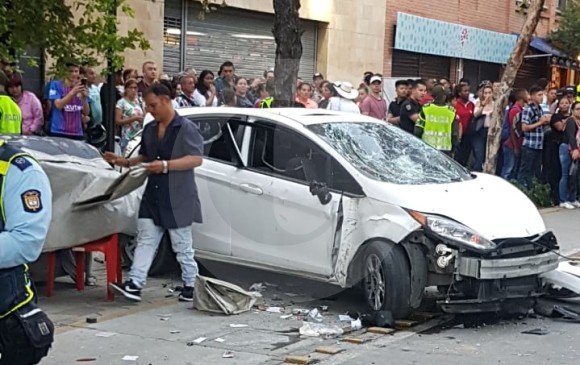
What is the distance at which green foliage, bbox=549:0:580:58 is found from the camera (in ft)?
96.5

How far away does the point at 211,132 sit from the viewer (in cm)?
923

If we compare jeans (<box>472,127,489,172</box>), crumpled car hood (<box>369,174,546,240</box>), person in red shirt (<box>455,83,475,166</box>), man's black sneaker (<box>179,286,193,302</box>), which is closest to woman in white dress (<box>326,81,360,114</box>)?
person in red shirt (<box>455,83,475,166</box>)

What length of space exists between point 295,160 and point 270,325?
1551 mm

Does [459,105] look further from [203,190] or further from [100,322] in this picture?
[100,322]

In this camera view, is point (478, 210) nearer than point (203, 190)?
Yes

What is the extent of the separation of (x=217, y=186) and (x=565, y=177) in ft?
29.9

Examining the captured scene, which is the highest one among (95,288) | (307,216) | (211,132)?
(211,132)

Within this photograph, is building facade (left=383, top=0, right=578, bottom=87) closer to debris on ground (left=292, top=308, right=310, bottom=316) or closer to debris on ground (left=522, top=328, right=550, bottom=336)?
debris on ground (left=292, top=308, right=310, bottom=316)

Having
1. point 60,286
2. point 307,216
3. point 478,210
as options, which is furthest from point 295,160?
point 60,286

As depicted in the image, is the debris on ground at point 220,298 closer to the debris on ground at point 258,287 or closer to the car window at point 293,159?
the debris on ground at point 258,287

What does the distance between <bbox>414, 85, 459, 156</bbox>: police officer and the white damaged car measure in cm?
477

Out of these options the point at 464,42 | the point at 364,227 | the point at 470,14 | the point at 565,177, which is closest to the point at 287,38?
the point at 364,227

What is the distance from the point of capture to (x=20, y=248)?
376 centimetres

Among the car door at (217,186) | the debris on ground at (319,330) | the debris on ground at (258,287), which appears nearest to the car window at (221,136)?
the car door at (217,186)
